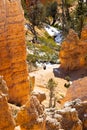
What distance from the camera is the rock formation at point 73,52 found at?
47.6m

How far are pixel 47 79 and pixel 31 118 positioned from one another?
2916 centimetres

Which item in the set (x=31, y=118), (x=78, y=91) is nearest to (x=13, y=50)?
(x=78, y=91)

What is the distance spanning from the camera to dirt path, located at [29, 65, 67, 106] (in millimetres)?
40556

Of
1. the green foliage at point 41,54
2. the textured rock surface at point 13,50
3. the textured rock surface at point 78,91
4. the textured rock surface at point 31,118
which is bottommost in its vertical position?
the green foliage at point 41,54

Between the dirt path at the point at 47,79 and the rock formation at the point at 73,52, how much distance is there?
178cm

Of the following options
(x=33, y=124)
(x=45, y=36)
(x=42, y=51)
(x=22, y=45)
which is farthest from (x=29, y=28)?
(x=33, y=124)

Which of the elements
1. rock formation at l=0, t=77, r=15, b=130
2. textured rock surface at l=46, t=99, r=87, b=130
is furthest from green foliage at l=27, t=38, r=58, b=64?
rock formation at l=0, t=77, r=15, b=130

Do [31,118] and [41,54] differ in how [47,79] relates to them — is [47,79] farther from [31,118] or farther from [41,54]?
[31,118]

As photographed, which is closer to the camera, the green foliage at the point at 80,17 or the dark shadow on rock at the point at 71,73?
the dark shadow on rock at the point at 71,73

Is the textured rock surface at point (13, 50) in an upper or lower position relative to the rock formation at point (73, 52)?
upper

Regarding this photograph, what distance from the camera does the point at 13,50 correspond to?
2794 centimetres

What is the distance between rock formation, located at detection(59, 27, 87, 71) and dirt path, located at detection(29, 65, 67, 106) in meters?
1.78

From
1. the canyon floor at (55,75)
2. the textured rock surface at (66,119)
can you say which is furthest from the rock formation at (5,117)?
the canyon floor at (55,75)

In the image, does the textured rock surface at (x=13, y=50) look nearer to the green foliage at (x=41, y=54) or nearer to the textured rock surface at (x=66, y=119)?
the textured rock surface at (x=66, y=119)
